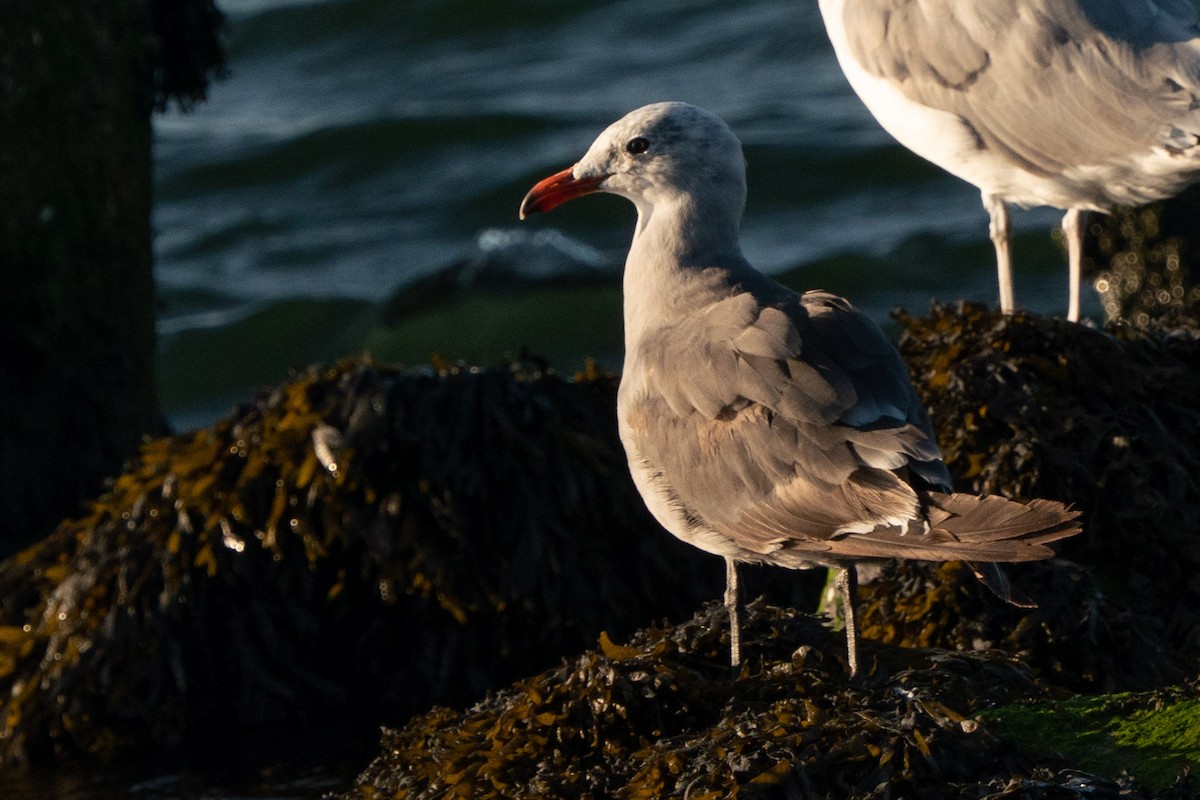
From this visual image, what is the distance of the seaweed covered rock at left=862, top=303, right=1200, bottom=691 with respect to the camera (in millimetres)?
4406

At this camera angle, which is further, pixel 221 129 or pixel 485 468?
pixel 221 129


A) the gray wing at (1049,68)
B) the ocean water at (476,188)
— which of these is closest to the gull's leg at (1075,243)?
the gray wing at (1049,68)

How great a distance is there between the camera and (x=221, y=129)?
52.0 feet

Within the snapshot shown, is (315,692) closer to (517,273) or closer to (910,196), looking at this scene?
(517,273)

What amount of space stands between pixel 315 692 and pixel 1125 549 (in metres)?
2.43

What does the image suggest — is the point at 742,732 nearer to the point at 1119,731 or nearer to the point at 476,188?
the point at 1119,731

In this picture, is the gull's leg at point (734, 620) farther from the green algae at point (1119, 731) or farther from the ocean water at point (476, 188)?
the ocean water at point (476, 188)

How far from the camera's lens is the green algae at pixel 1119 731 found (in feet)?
10.5

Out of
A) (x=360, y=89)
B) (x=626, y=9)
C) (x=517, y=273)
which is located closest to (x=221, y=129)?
(x=360, y=89)

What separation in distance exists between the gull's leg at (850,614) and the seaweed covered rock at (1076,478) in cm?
80

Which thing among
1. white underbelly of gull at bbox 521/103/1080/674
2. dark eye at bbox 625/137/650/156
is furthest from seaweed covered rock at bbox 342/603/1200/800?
dark eye at bbox 625/137/650/156

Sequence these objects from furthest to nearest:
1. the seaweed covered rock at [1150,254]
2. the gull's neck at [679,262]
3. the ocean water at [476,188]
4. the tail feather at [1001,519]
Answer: the ocean water at [476,188], the seaweed covered rock at [1150,254], the gull's neck at [679,262], the tail feather at [1001,519]

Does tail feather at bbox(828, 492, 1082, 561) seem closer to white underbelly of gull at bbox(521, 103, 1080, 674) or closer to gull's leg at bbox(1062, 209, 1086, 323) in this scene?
white underbelly of gull at bbox(521, 103, 1080, 674)

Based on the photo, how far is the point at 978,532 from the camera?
3.09 meters
